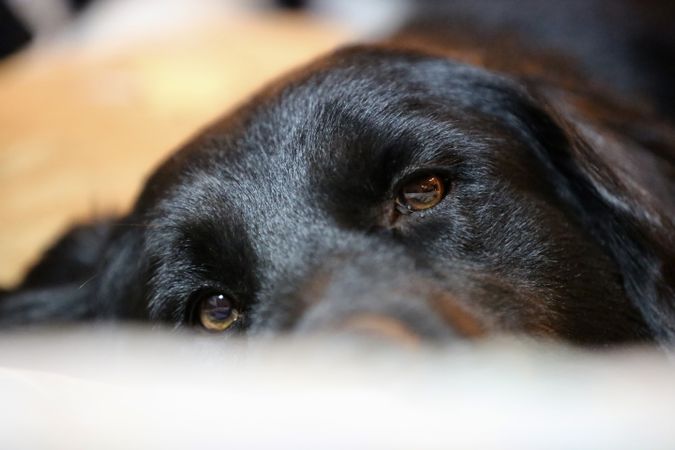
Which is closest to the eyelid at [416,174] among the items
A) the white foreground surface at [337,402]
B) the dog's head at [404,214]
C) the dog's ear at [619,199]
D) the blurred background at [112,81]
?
the dog's head at [404,214]

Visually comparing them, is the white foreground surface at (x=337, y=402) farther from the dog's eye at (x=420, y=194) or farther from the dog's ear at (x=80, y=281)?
the dog's ear at (x=80, y=281)

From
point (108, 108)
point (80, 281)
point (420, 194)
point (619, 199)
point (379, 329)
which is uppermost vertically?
point (108, 108)

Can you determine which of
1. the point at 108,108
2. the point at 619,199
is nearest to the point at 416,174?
the point at 619,199

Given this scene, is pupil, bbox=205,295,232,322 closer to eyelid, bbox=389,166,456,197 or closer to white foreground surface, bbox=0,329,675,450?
eyelid, bbox=389,166,456,197

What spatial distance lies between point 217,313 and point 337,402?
0.58m

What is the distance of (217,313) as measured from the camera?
113cm

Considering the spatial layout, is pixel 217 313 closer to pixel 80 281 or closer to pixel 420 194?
pixel 420 194

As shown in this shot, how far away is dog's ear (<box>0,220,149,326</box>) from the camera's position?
4.30ft

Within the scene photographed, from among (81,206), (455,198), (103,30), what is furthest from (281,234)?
(103,30)

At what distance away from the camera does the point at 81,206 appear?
199 cm

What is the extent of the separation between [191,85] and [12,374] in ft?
6.00

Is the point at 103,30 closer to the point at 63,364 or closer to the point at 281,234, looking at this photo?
the point at 281,234

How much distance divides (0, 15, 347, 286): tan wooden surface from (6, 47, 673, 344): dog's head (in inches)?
22.8

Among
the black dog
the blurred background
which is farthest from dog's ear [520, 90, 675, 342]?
the blurred background
